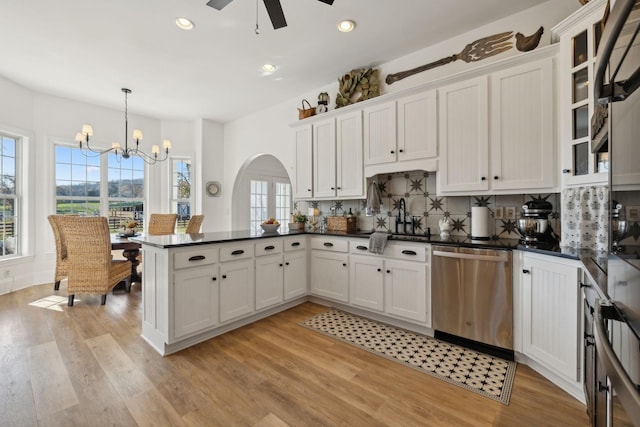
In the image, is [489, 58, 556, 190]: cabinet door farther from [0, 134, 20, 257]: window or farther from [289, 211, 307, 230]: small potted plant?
[0, 134, 20, 257]: window

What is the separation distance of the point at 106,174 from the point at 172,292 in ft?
13.7

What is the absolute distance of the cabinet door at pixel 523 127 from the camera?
2.25 meters

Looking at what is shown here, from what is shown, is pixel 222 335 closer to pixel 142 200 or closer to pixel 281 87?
pixel 281 87

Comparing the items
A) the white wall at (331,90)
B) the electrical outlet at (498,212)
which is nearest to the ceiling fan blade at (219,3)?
the white wall at (331,90)

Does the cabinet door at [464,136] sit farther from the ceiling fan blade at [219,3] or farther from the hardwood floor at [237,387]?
the ceiling fan blade at [219,3]

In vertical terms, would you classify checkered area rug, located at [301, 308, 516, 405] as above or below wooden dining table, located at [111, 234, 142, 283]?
below

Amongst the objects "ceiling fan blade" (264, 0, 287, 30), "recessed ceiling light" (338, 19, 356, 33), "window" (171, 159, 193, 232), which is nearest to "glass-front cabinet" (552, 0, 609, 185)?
"recessed ceiling light" (338, 19, 356, 33)

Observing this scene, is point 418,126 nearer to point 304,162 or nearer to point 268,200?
point 304,162

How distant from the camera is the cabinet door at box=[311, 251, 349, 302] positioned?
3.28 m

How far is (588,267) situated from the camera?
1332mm

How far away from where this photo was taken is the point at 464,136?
2670 millimetres

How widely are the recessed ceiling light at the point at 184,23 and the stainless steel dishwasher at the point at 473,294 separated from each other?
314 centimetres

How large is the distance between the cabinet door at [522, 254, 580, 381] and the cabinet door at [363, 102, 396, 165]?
1.66 metres

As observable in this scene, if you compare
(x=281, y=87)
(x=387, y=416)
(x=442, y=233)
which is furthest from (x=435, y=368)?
(x=281, y=87)
